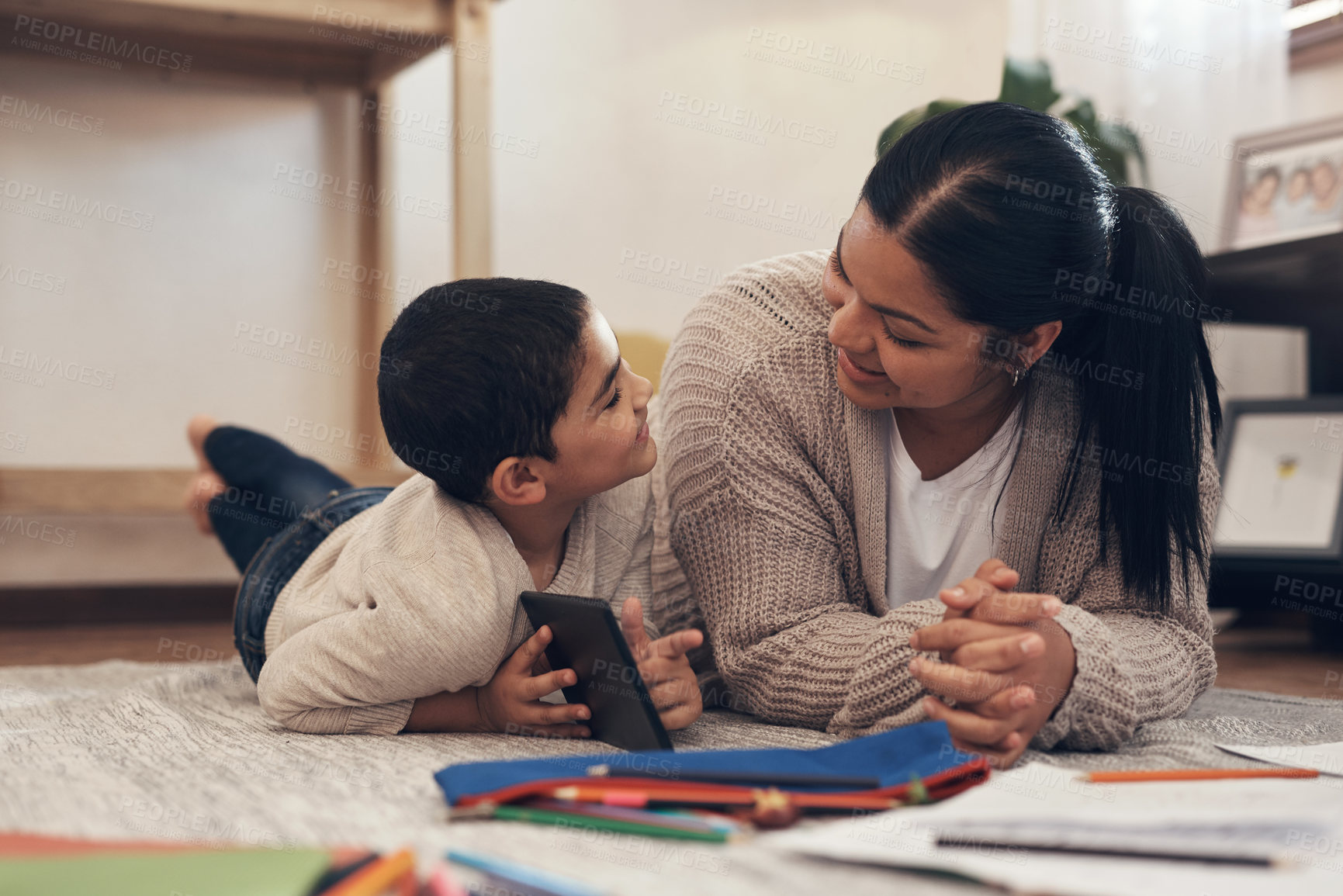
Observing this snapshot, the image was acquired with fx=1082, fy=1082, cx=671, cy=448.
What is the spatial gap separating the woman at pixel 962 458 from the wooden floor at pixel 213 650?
1.66 ft

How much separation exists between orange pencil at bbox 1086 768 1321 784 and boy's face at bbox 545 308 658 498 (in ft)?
1.29

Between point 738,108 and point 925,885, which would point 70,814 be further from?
point 738,108

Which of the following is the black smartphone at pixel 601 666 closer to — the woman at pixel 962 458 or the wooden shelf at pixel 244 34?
the woman at pixel 962 458

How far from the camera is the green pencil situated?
1.67 feet

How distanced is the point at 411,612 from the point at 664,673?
19 cm

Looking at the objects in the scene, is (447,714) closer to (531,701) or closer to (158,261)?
(531,701)

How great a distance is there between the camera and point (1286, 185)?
5.95 feet

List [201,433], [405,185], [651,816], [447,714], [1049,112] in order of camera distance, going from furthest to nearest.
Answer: [405,185] < [1049,112] < [201,433] < [447,714] < [651,816]

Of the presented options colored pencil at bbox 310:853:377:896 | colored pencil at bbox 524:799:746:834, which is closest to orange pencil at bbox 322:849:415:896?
colored pencil at bbox 310:853:377:896

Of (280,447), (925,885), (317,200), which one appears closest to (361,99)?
(317,200)

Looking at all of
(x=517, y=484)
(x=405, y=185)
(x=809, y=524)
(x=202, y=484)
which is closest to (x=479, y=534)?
(x=517, y=484)

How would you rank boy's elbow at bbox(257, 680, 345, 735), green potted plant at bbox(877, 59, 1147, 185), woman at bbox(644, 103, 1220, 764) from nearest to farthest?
woman at bbox(644, 103, 1220, 764)
boy's elbow at bbox(257, 680, 345, 735)
green potted plant at bbox(877, 59, 1147, 185)

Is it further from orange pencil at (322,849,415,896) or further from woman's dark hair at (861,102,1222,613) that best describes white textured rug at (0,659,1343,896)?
woman's dark hair at (861,102,1222,613)

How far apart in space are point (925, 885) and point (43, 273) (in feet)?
6.58
